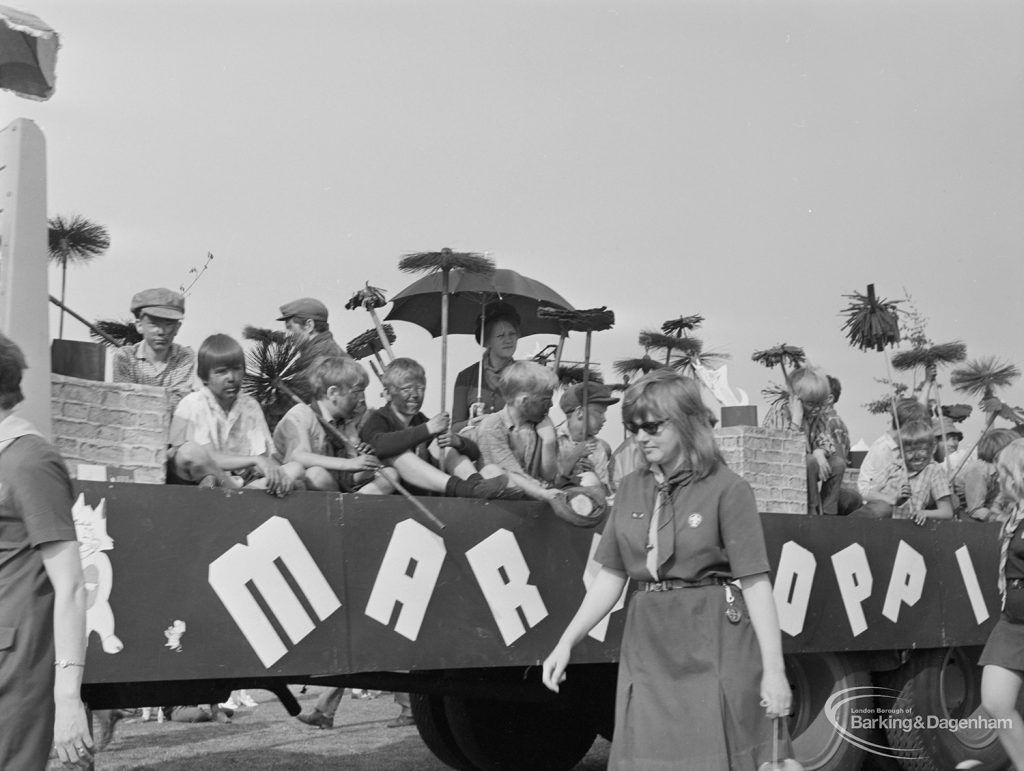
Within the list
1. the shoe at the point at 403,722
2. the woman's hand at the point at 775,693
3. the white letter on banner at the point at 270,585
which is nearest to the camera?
the woman's hand at the point at 775,693

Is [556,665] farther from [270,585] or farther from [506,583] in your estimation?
[506,583]

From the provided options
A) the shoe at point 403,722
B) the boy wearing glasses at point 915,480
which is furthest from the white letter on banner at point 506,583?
the shoe at point 403,722

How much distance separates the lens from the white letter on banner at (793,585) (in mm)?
6773

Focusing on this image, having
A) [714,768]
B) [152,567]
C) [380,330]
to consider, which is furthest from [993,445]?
[152,567]

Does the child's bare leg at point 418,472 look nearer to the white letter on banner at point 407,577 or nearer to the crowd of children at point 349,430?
the crowd of children at point 349,430

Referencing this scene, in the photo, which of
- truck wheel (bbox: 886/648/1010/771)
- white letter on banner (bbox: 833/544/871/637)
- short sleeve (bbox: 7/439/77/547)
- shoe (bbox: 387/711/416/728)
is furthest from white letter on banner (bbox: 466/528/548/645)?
shoe (bbox: 387/711/416/728)

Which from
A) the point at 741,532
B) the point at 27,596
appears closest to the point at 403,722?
the point at 741,532

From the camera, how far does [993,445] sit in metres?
9.51

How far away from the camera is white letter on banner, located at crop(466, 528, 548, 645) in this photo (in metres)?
5.56

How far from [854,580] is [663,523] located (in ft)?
10.7

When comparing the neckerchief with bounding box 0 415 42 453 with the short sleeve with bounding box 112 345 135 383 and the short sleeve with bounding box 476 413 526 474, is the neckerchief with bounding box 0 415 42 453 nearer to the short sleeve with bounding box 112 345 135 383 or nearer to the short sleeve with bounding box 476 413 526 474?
the short sleeve with bounding box 112 345 135 383

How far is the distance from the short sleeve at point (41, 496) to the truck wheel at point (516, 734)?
15.8 feet

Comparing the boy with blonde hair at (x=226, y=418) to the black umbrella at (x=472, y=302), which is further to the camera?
the black umbrella at (x=472, y=302)

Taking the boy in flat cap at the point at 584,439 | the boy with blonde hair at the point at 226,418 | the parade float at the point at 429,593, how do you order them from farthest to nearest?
1. the boy in flat cap at the point at 584,439
2. the boy with blonde hair at the point at 226,418
3. the parade float at the point at 429,593
